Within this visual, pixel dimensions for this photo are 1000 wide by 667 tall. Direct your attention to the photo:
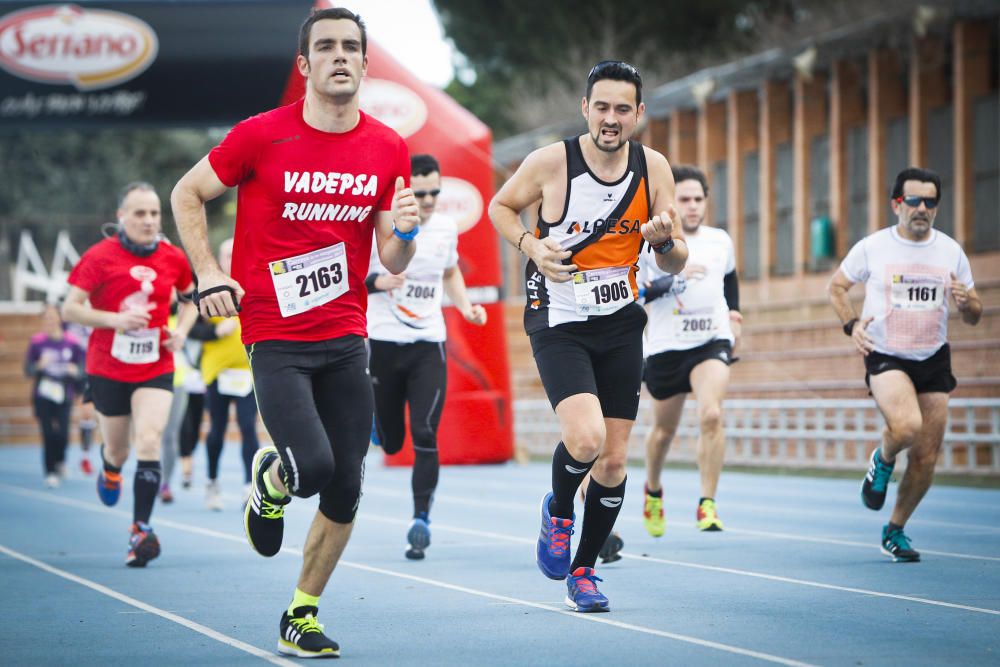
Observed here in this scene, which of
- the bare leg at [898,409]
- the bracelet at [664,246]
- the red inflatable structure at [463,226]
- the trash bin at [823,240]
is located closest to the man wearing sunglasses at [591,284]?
the bracelet at [664,246]

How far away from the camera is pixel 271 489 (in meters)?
6.23

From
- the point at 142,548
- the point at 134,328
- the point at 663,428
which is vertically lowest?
the point at 142,548

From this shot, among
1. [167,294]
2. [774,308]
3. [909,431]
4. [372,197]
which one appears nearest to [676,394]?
[909,431]

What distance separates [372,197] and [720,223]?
23.8 meters

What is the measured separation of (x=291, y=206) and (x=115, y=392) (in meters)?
4.48

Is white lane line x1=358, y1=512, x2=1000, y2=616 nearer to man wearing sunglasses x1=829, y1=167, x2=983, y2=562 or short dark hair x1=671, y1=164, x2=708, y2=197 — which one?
man wearing sunglasses x1=829, y1=167, x2=983, y2=562

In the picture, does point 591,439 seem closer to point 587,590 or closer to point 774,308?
point 587,590

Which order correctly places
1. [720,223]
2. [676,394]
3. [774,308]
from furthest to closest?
1. [720,223]
2. [774,308]
3. [676,394]

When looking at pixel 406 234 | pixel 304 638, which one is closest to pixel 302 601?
pixel 304 638

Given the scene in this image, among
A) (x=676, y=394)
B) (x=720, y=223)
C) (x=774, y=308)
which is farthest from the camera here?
(x=720, y=223)

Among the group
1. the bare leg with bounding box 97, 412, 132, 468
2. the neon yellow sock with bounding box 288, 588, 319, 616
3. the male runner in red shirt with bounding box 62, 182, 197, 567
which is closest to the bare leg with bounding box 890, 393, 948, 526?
the neon yellow sock with bounding box 288, 588, 319, 616

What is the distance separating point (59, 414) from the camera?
65.1ft

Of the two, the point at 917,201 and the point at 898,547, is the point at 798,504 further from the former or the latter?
the point at 917,201

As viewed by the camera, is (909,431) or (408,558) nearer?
(909,431)
